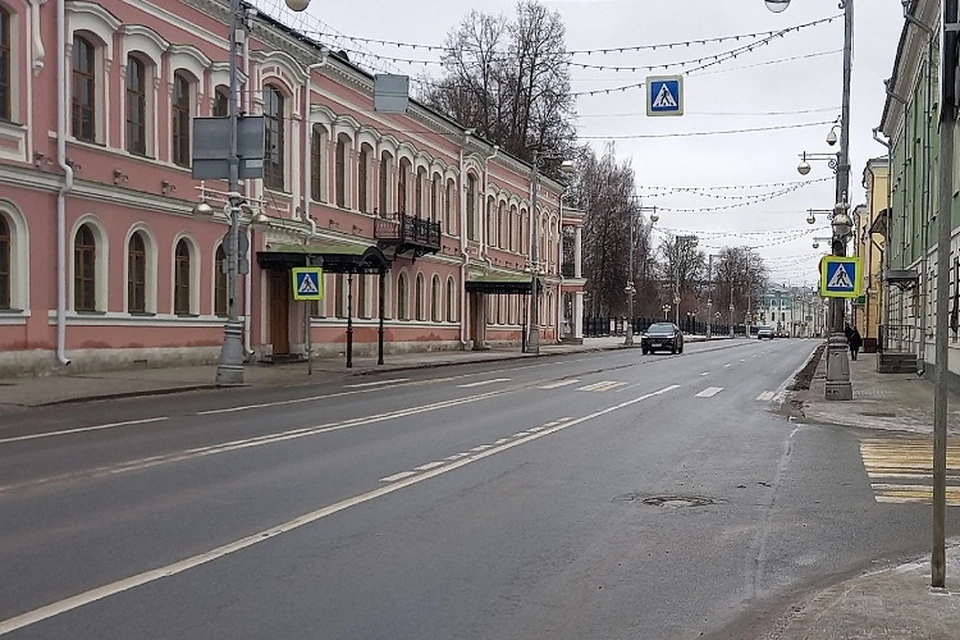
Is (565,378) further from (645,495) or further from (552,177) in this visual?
(552,177)

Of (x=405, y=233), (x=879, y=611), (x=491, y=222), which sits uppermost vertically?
(x=491, y=222)

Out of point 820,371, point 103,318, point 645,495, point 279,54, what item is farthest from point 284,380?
point 820,371

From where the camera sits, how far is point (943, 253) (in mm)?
6273

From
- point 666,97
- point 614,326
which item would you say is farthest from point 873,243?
point 666,97

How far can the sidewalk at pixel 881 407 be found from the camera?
59.0 feet

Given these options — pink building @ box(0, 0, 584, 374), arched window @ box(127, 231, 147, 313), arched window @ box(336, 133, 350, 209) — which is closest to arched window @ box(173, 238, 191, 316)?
pink building @ box(0, 0, 584, 374)

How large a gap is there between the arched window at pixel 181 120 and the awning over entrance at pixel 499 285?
21.5m

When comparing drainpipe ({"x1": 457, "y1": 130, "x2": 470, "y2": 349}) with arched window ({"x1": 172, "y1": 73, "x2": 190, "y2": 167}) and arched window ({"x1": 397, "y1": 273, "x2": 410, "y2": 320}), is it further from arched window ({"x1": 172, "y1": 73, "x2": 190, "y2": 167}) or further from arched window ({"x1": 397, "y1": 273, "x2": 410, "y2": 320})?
arched window ({"x1": 172, "y1": 73, "x2": 190, "y2": 167})

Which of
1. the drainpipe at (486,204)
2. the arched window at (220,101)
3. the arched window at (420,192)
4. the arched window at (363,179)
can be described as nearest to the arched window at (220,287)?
the arched window at (220,101)

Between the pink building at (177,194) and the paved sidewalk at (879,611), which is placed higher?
the pink building at (177,194)

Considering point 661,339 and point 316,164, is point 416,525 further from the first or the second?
point 661,339

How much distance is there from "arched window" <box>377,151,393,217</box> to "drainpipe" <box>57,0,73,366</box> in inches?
753

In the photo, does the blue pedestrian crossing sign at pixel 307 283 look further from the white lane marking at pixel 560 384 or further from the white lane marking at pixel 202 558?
the white lane marking at pixel 202 558

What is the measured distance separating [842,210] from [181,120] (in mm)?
17620
